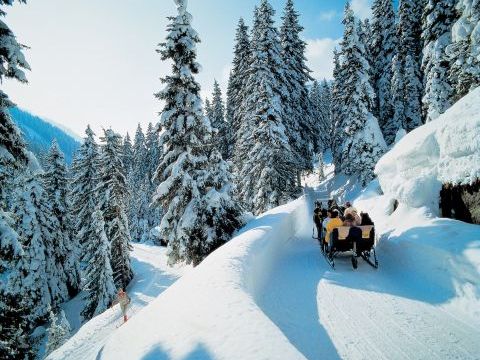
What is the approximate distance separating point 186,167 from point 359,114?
58.2 feet

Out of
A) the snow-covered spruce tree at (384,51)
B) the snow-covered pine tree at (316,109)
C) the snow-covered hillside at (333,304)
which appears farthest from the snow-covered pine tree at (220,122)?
the snow-covered hillside at (333,304)

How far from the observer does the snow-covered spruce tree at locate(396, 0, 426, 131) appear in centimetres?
3303

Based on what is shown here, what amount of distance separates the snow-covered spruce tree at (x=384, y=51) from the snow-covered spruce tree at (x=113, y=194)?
30.2 m

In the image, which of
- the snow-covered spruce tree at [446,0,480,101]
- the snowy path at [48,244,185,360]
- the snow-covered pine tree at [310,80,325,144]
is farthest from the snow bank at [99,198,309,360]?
the snow-covered pine tree at [310,80,325,144]

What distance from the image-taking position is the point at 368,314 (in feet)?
22.3

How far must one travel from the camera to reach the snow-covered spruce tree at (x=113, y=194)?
28375 millimetres

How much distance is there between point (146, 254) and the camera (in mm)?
47094

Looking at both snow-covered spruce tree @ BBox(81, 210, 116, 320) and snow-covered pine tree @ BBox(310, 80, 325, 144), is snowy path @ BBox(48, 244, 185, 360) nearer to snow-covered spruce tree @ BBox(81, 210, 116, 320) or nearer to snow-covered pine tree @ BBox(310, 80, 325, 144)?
snow-covered spruce tree @ BBox(81, 210, 116, 320)

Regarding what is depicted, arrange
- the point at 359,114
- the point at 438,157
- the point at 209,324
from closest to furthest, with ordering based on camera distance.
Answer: the point at 209,324 → the point at 438,157 → the point at 359,114

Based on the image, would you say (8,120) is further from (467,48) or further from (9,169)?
(467,48)

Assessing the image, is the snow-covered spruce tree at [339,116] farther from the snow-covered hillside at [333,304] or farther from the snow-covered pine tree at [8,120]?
the snow-covered pine tree at [8,120]

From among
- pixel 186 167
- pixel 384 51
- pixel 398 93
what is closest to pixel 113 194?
pixel 186 167

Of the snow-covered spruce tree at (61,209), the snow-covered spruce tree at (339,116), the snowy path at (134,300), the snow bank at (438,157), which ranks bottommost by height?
the snowy path at (134,300)

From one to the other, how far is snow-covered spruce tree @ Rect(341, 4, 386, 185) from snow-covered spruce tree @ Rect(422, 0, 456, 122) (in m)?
6.00
